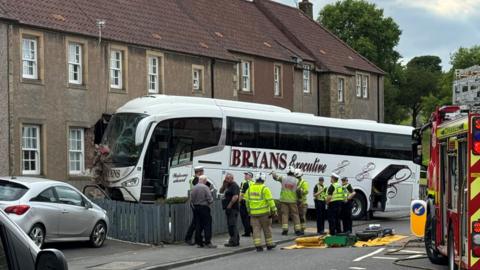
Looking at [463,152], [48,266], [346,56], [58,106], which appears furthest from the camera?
[346,56]

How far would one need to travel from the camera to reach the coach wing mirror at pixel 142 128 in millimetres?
23500

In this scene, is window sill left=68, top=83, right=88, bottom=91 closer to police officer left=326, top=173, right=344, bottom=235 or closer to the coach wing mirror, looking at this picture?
the coach wing mirror

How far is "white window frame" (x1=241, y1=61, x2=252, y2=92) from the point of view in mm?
39625

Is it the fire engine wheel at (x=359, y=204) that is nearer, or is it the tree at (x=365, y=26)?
the fire engine wheel at (x=359, y=204)

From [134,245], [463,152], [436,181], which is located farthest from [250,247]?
[463,152]

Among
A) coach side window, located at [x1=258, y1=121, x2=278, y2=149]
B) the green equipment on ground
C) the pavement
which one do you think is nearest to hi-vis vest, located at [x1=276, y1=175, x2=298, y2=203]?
the pavement

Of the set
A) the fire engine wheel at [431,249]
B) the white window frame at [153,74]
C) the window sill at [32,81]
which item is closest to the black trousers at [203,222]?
the fire engine wheel at [431,249]

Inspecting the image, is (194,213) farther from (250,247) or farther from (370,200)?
(370,200)

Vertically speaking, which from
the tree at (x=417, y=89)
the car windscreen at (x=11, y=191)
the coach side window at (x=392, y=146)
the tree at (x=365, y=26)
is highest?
the tree at (x=365, y=26)

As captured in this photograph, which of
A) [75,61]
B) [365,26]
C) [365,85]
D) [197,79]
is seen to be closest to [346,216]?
[75,61]

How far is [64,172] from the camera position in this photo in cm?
2811

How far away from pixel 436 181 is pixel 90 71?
18.8 metres

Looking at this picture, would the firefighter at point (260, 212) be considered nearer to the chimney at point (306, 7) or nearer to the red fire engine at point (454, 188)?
the red fire engine at point (454, 188)

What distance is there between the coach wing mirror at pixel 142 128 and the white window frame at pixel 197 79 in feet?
36.3
